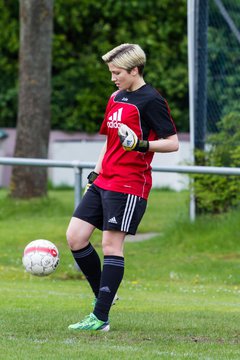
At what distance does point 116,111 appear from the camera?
6645 mm

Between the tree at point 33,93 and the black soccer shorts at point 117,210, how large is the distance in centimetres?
1123

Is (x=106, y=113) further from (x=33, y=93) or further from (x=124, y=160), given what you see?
(x=33, y=93)

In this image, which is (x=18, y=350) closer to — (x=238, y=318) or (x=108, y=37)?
(x=238, y=318)

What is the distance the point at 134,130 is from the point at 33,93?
1161 centimetres

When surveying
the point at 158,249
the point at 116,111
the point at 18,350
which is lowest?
the point at 158,249

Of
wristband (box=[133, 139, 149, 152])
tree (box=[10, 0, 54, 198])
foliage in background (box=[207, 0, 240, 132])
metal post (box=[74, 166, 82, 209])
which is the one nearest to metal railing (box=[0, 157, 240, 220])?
metal post (box=[74, 166, 82, 209])

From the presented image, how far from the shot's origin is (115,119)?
21.7ft

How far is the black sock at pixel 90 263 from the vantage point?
699 centimetres

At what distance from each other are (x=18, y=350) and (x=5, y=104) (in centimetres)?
2767

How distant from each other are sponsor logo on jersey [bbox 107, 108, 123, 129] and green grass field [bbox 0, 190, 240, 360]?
137cm

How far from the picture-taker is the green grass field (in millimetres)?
5945

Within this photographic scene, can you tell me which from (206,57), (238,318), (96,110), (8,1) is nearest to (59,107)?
(96,110)

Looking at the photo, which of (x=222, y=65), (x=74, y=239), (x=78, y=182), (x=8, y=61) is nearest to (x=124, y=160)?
(x=74, y=239)

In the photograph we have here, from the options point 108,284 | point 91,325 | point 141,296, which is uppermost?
point 108,284
